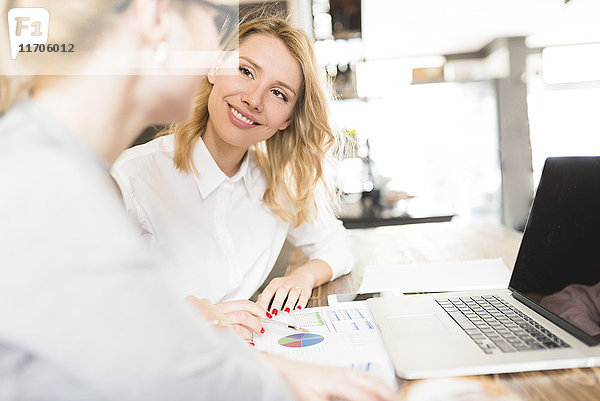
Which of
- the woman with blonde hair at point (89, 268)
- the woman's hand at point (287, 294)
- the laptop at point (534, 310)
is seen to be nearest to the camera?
the woman with blonde hair at point (89, 268)

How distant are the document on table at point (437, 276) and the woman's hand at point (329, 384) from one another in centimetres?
60

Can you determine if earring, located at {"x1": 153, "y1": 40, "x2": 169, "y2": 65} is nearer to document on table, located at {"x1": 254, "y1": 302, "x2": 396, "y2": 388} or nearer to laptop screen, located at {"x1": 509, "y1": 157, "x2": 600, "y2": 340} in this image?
document on table, located at {"x1": 254, "y1": 302, "x2": 396, "y2": 388}

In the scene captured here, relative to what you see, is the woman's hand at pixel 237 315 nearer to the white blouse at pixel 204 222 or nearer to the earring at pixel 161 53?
the white blouse at pixel 204 222

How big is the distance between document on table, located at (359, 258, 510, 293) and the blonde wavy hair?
27 cm

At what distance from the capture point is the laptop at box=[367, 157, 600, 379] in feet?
1.99

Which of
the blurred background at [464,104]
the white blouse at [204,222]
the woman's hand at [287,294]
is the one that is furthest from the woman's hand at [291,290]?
the blurred background at [464,104]

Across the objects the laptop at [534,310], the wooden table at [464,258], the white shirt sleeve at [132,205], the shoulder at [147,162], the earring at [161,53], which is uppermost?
the earring at [161,53]

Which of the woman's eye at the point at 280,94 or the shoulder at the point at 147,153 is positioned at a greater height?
the woman's eye at the point at 280,94

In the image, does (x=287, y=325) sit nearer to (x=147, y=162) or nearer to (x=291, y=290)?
(x=291, y=290)

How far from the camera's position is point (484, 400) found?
1.74 ft

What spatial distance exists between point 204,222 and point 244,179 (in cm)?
18

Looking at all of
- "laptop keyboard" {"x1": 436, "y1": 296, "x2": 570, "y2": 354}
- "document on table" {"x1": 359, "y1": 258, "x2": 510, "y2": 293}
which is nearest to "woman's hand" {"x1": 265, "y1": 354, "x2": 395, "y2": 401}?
"laptop keyboard" {"x1": 436, "y1": 296, "x2": 570, "y2": 354}

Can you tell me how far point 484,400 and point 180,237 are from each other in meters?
0.81

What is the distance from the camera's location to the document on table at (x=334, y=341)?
66 cm
